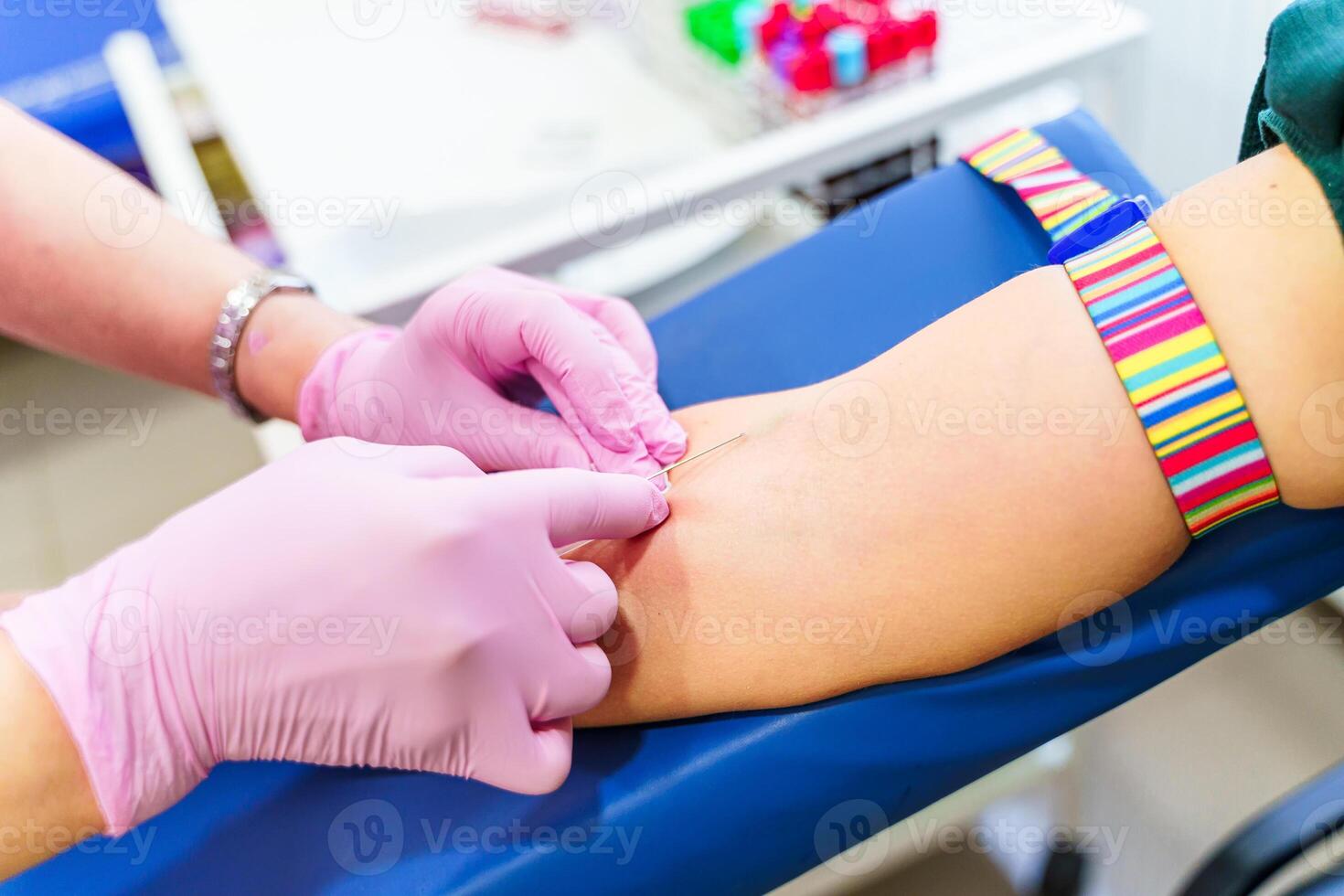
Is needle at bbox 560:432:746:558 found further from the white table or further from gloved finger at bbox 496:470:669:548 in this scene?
the white table

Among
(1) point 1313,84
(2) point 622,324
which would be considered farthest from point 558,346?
(1) point 1313,84

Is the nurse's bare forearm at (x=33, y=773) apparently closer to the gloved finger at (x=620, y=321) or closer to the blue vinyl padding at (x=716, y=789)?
the blue vinyl padding at (x=716, y=789)

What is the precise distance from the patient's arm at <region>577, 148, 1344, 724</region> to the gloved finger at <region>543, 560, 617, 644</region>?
3cm

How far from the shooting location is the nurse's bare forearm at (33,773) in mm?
623

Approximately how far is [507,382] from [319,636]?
0.37m

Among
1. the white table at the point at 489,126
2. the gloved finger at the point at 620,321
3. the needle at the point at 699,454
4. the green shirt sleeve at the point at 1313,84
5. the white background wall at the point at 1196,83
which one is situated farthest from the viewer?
the white background wall at the point at 1196,83

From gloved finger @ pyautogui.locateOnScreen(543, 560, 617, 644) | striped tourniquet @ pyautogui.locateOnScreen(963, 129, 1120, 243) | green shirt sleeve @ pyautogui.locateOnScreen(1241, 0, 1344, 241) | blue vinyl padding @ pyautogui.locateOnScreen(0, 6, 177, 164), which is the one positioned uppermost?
blue vinyl padding @ pyautogui.locateOnScreen(0, 6, 177, 164)

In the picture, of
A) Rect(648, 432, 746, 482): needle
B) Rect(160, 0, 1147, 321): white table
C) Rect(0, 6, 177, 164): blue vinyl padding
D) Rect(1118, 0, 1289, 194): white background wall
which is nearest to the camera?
Rect(648, 432, 746, 482): needle

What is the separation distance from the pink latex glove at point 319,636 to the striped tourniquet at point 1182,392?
41cm

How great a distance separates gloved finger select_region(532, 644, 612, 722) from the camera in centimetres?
69

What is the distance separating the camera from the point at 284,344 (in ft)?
3.42

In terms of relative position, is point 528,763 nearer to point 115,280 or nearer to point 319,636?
point 319,636

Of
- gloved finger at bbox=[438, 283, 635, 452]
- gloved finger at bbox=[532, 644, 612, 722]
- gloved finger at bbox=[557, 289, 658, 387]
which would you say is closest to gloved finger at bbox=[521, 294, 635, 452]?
gloved finger at bbox=[438, 283, 635, 452]

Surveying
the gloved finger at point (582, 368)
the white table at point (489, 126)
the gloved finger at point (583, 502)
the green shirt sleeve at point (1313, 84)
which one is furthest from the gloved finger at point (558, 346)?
the green shirt sleeve at point (1313, 84)
